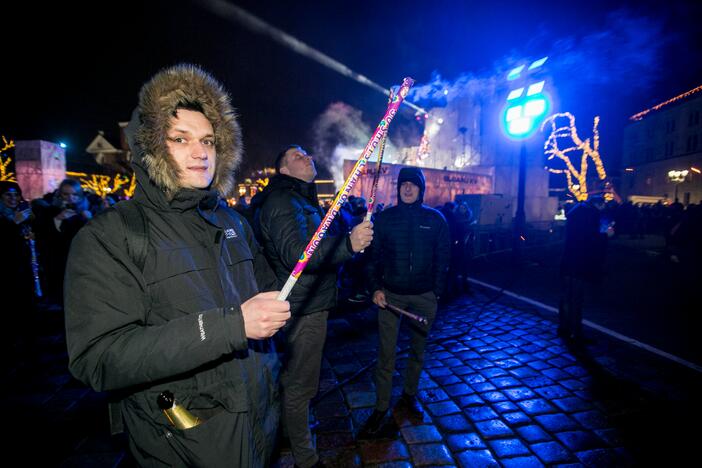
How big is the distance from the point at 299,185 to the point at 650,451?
432 cm

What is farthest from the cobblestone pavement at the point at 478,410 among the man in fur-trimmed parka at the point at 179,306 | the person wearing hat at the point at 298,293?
the man in fur-trimmed parka at the point at 179,306

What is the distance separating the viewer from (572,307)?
560 centimetres

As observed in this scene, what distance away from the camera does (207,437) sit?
4.95 feet

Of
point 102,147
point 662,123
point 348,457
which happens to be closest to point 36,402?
point 348,457

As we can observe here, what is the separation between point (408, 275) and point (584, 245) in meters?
3.92

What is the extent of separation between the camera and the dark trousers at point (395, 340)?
360 centimetres

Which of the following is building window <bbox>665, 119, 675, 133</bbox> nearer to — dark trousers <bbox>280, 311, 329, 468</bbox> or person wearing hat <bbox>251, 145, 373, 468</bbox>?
person wearing hat <bbox>251, 145, 373, 468</bbox>

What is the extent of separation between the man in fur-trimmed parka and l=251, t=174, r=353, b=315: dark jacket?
708 millimetres

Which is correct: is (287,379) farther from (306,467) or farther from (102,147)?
(102,147)

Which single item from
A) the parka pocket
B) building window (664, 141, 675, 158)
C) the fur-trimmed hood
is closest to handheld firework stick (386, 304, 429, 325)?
the parka pocket

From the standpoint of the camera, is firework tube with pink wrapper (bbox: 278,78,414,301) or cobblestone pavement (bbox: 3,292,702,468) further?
cobblestone pavement (bbox: 3,292,702,468)

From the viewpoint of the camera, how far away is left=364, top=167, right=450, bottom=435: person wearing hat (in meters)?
3.62

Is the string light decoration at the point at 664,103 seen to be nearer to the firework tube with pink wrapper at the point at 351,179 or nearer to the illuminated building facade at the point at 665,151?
the illuminated building facade at the point at 665,151

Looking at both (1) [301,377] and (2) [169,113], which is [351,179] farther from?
(1) [301,377]
